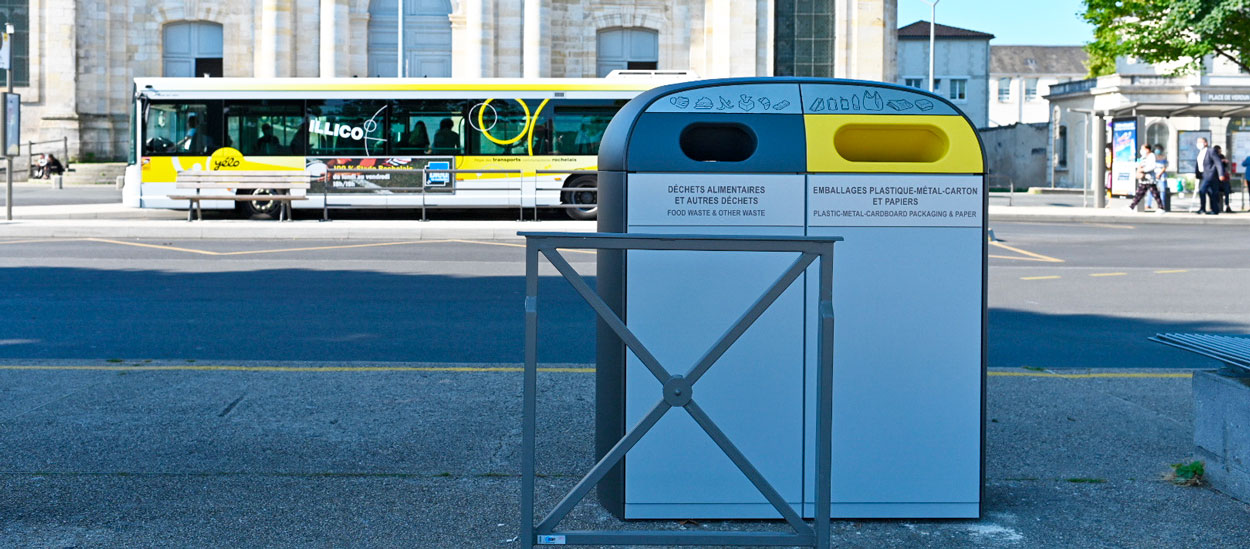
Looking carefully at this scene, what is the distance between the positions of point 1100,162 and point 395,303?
982 inches

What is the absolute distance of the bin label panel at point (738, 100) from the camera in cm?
434

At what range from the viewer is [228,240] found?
63.5ft

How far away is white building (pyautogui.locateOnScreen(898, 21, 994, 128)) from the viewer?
282ft

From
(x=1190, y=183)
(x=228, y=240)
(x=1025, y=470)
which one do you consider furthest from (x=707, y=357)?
(x=1190, y=183)

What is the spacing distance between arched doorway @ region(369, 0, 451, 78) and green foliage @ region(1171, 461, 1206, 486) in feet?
144

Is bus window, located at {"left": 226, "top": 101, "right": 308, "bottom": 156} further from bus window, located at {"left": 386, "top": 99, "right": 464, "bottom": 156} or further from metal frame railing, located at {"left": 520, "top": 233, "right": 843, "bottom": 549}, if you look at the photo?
metal frame railing, located at {"left": 520, "top": 233, "right": 843, "bottom": 549}

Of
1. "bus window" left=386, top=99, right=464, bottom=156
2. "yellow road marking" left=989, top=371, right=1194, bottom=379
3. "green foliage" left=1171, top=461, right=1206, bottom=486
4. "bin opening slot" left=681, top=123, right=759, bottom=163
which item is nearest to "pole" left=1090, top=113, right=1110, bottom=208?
"bus window" left=386, top=99, right=464, bottom=156

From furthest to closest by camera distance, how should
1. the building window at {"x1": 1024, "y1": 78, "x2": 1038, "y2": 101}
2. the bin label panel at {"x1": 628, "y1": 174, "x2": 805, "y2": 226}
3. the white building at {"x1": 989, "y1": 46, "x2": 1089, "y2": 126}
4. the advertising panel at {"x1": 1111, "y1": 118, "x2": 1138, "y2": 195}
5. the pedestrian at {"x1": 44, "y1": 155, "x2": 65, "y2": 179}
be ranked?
1. the building window at {"x1": 1024, "y1": 78, "x2": 1038, "y2": 101}
2. the white building at {"x1": 989, "y1": 46, "x2": 1089, "y2": 126}
3. the pedestrian at {"x1": 44, "y1": 155, "x2": 65, "y2": 179}
4. the advertising panel at {"x1": 1111, "y1": 118, "x2": 1138, "y2": 195}
5. the bin label panel at {"x1": 628, "y1": 174, "x2": 805, "y2": 226}

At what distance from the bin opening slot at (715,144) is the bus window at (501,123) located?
2193 centimetres

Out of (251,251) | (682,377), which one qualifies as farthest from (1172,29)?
(682,377)

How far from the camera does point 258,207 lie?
82.1ft

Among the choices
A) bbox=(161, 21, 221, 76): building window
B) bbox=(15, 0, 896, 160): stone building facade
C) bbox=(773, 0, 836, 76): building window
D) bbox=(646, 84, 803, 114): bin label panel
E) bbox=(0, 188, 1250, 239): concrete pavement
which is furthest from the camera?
bbox=(161, 21, 221, 76): building window

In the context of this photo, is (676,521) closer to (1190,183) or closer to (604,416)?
(604,416)

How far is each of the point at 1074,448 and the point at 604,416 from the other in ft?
7.70
